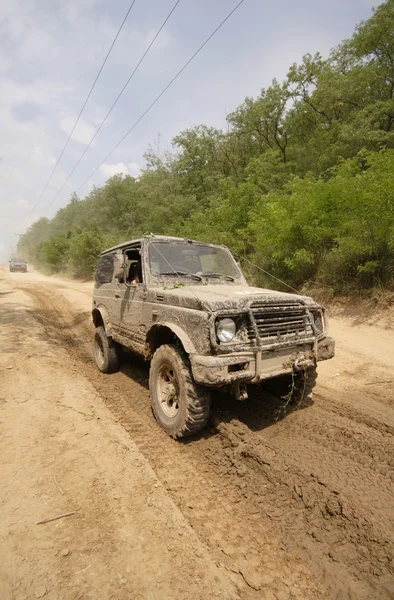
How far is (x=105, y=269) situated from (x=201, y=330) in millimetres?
3513

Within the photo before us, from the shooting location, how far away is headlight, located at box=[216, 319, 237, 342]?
290 cm

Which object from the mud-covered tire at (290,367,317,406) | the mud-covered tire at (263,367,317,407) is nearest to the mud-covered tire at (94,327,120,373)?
the mud-covered tire at (263,367,317,407)

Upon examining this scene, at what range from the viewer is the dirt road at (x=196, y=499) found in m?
1.76

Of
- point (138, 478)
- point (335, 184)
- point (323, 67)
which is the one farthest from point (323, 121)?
point (138, 478)

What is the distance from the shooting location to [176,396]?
10.8 feet

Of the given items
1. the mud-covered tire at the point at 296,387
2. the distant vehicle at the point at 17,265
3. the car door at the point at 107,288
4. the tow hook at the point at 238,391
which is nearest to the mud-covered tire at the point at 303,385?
the mud-covered tire at the point at 296,387

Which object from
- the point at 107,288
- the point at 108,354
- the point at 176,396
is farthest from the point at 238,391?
the point at 107,288

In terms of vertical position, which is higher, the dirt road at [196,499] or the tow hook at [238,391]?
the tow hook at [238,391]

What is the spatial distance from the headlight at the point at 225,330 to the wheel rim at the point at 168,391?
→ 2.41 feet

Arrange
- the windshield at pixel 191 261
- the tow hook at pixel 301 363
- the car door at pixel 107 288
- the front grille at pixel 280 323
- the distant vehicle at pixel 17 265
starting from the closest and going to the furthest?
1. the front grille at pixel 280 323
2. the tow hook at pixel 301 363
3. the windshield at pixel 191 261
4. the car door at pixel 107 288
5. the distant vehicle at pixel 17 265

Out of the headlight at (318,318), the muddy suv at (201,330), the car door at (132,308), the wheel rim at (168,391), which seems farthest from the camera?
the car door at (132,308)

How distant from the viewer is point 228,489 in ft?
8.25

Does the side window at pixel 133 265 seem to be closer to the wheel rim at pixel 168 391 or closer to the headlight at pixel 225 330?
the wheel rim at pixel 168 391

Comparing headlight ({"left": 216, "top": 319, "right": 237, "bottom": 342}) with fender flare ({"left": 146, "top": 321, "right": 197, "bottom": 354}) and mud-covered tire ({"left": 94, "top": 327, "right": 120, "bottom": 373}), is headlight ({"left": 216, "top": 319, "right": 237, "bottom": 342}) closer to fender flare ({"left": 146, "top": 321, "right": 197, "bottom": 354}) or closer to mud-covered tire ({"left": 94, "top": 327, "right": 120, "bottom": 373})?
fender flare ({"left": 146, "top": 321, "right": 197, "bottom": 354})
